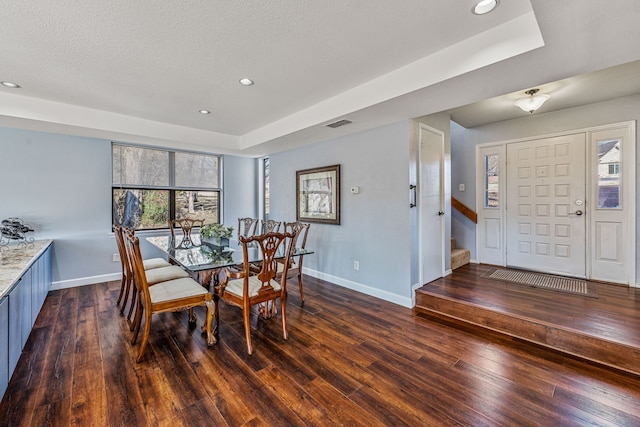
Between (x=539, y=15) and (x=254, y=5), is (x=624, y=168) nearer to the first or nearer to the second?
(x=539, y=15)

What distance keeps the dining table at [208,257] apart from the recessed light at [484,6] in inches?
94.7

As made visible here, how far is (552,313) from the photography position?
2.61m

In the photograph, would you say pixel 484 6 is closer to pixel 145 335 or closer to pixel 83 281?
pixel 145 335

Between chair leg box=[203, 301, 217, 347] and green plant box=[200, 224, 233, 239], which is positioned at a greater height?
green plant box=[200, 224, 233, 239]

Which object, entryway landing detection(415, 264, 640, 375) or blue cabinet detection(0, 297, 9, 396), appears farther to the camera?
entryway landing detection(415, 264, 640, 375)

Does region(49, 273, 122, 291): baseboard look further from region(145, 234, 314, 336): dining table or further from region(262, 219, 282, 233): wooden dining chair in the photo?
region(262, 219, 282, 233): wooden dining chair

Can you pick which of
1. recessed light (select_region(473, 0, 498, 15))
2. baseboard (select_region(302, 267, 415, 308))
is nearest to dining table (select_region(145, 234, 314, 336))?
baseboard (select_region(302, 267, 415, 308))

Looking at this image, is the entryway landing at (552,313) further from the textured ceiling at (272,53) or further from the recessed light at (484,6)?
the recessed light at (484,6)

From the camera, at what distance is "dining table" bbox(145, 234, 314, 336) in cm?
255

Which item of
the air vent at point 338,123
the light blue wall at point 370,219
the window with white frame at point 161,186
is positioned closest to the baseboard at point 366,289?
the light blue wall at point 370,219

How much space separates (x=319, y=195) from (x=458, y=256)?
2457mm

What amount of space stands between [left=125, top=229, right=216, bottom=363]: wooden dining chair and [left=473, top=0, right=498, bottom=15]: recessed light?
2.85m

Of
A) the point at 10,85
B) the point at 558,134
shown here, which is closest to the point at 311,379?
the point at 10,85

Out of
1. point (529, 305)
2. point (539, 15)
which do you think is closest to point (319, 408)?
point (529, 305)
